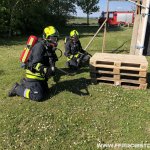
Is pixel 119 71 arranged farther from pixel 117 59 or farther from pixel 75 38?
pixel 75 38

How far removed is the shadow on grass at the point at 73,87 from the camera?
7681 millimetres

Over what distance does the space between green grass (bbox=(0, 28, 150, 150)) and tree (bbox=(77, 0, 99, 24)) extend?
52.4 metres

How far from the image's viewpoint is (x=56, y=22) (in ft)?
133

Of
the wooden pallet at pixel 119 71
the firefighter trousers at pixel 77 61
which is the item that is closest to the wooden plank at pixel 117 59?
the wooden pallet at pixel 119 71

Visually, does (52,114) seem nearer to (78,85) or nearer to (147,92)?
(78,85)

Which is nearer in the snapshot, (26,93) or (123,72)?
(26,93)

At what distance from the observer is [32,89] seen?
23.4 ft

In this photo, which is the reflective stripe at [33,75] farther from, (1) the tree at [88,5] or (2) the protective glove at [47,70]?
(1) the tree at [88,5]

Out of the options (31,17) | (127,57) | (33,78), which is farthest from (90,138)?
(31,17)

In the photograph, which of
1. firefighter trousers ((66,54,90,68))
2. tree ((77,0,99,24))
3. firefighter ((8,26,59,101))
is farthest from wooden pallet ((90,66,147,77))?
tree ((77,0,99,24))

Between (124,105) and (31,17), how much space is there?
22.6 m

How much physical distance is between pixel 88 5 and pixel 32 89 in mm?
54695

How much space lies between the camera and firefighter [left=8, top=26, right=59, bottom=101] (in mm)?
6789

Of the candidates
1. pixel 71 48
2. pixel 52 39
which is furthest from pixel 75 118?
pixel 71 48
